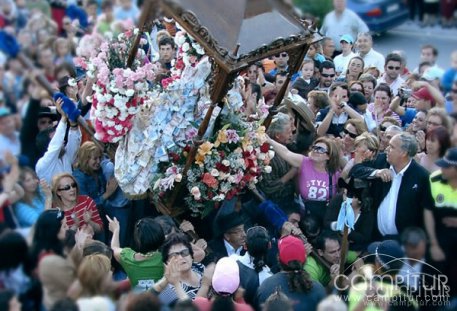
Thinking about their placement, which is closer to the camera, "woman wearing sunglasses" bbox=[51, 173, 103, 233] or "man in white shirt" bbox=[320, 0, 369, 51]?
"woman wearing sunglasses" bbox=[51, 173, 103, 233]

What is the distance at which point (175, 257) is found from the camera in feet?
20.2

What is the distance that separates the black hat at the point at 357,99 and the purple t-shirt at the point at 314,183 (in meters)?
1.61

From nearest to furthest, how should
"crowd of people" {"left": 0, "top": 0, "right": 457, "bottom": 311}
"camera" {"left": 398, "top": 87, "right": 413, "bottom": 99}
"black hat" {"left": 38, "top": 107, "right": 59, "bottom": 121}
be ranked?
"crowd of people" {"left": 0, "top": 0, "right": 457, "bottom": 311}, "black hat" {"left": 38, "top": 107, "right": 59, "bottom": 121}, "camera" {"left": 398, "top": 87, "right": 413, "bottom": 99}

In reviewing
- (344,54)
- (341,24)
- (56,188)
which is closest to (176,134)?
(56,188)

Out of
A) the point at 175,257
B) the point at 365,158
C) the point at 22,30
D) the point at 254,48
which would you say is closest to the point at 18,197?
the point at 175,257

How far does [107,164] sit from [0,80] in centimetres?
340

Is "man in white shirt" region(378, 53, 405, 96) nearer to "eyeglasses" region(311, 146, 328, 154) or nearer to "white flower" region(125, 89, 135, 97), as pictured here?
"eyeglasses" region(311, 146, 328, 154)

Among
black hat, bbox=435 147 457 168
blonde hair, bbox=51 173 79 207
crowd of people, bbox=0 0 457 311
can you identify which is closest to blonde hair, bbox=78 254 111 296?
crowd of people, bbox=0 0 457 311

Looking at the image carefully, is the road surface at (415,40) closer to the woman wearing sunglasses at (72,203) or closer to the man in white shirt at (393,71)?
the man in white shirt at (393,71)

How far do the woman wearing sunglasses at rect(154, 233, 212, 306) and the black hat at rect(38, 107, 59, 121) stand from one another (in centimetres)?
273

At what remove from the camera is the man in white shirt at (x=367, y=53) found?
11.9 metres

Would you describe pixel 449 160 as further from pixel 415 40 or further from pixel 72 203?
pixel 415 40

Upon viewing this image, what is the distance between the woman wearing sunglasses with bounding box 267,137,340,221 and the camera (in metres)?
7.90

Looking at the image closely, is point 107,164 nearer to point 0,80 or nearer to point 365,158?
point 365,158
